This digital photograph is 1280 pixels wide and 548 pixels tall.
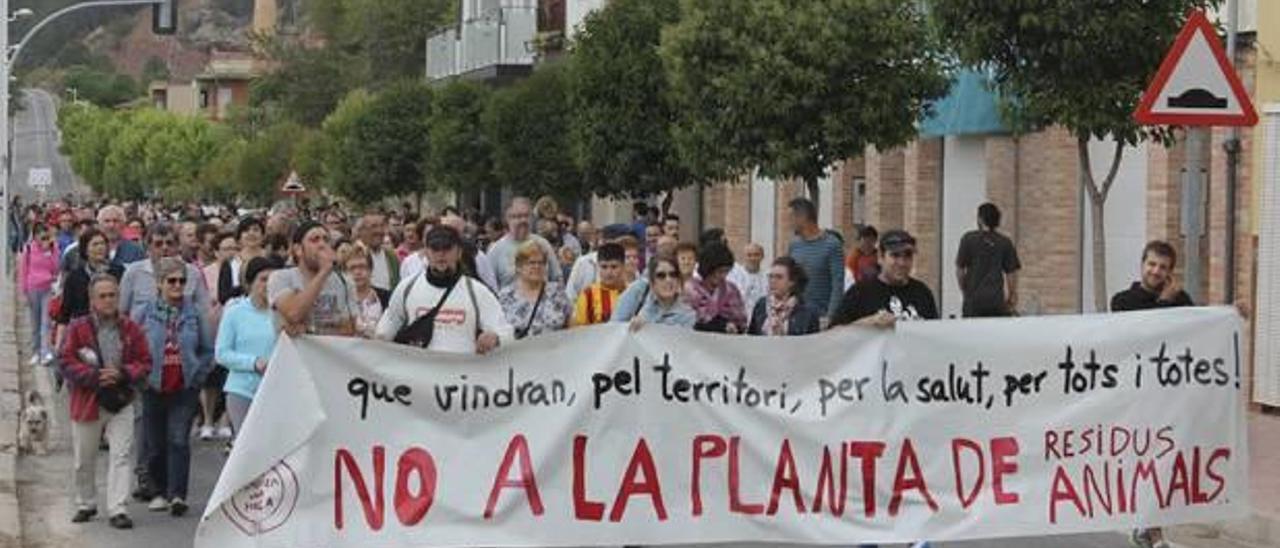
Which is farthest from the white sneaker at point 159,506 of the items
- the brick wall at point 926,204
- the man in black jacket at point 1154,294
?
the brick wall at point 926,204

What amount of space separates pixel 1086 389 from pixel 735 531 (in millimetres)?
1740

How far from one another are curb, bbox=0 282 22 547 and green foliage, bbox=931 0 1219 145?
6942mm

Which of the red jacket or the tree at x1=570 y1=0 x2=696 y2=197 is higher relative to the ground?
the tree at x1=570 y1=0 x2=696 y2=197

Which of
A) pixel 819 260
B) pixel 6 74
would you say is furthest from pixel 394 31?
pixel 819 260

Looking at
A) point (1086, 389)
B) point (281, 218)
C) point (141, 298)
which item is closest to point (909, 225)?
point (281, 218)

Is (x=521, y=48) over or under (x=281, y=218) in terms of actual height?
over

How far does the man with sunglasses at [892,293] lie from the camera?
11641mm

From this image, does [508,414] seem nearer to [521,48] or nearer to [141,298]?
[141,298]

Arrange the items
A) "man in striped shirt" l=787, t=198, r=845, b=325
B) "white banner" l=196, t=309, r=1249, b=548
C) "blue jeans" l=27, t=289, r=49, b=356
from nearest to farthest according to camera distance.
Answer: "white banner" l=196, t=309, r=1249, b=548 < "man in striped shirt" l=787, t=198, r=845, b=325 < "blue jeans" l=27, t=289, r=49, b=356

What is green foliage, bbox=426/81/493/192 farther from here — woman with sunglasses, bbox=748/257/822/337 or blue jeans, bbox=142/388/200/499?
woman with sunglasses, bbox=748/257/822/337

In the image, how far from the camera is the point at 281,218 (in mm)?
19656

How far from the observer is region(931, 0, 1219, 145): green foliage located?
17.2 m

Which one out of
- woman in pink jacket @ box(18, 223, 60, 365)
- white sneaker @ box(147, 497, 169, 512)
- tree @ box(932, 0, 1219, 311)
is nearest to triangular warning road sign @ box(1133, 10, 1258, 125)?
tree @ box(932, 0, 1219, 311)

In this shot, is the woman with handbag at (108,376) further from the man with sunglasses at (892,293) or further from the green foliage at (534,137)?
the green foliage at (534,137)
